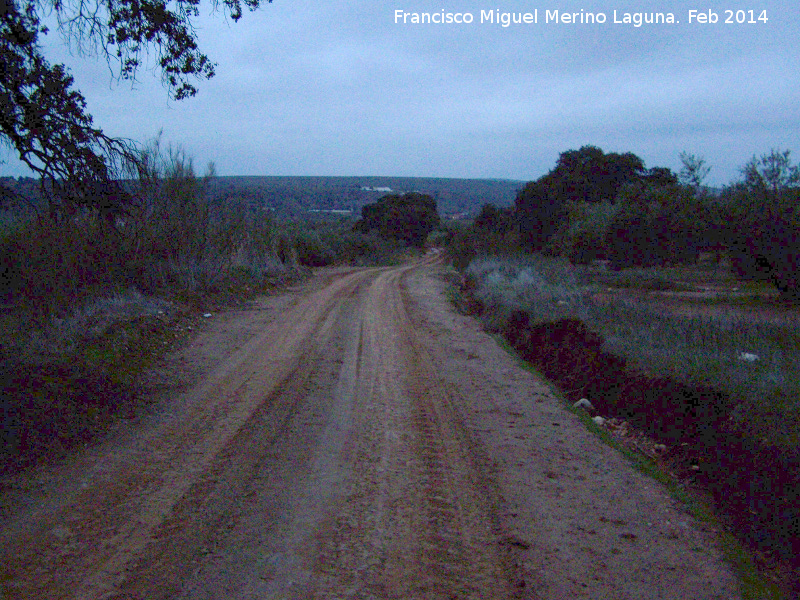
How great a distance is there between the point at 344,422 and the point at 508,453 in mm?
1887

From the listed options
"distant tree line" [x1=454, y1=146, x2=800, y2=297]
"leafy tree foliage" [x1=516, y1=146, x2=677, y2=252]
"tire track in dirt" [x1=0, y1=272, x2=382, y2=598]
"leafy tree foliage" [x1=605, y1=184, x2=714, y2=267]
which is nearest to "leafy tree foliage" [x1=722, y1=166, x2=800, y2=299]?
"distant tree line" [x1=454, y1=146, x2=800, y2=297]

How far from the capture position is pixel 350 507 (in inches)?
215

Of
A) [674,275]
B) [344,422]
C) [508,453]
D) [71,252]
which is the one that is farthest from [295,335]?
[674,275]

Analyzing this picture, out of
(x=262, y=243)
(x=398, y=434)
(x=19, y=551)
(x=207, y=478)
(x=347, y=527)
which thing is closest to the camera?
(x=19, y=551)

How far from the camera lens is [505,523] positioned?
5.24 m

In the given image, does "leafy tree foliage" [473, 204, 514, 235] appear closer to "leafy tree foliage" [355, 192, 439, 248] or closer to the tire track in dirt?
A: "leafy tree foliage" [355, 192, 439, 248]

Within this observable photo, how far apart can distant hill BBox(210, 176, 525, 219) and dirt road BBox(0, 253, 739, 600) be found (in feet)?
254

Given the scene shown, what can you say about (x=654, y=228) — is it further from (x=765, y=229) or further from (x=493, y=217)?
(x=493, y=217)

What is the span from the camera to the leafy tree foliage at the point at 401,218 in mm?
71188

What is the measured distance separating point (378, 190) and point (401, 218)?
47618mm

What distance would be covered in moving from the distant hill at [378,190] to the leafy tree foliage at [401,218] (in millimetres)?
14877

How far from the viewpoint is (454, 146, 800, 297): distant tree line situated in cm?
2111

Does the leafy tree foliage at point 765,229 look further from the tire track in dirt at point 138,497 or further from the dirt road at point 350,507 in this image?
the tire track in dirt at point 138,497

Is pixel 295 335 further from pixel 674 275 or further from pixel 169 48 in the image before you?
pixel 674 275
